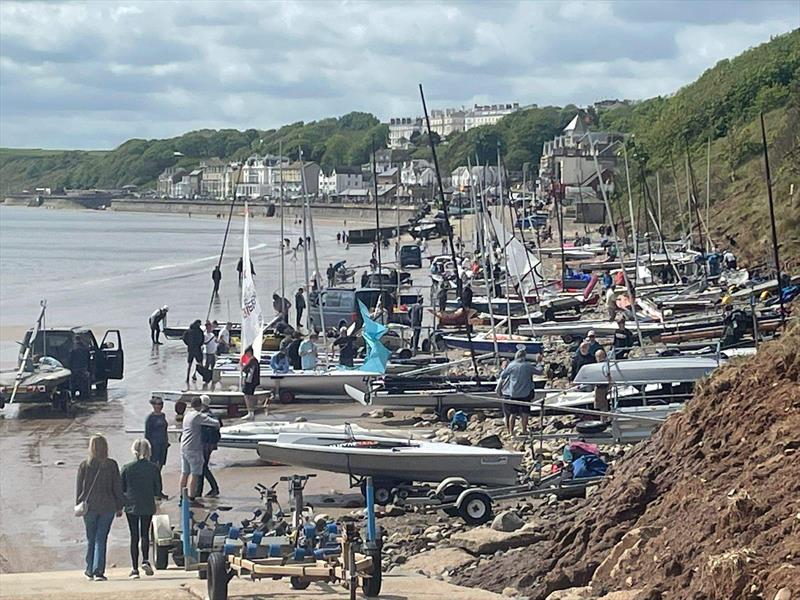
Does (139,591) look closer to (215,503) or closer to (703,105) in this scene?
(215,503)

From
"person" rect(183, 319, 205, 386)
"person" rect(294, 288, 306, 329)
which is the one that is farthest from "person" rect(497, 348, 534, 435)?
"person" rect(294, 288, 306, 329)

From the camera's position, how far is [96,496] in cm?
1372

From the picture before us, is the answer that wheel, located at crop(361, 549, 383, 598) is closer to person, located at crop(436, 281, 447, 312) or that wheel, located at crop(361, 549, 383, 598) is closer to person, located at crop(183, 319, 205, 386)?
person, located at crop(183, 319, 205, 386)

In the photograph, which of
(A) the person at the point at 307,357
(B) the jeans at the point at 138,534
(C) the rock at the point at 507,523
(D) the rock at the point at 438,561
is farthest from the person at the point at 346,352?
(B) the jeans at the point at 138,534

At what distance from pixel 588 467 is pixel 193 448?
5293mm

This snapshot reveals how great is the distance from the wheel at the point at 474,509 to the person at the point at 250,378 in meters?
9.90

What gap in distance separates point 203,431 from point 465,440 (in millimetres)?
4544

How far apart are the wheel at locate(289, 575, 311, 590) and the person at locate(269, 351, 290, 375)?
16025mm

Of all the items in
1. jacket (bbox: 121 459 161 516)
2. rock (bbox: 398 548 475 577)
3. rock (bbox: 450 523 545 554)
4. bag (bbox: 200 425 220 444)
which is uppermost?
jacket (bbox: 121 459 161 516)

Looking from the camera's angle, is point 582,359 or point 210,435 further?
point 582,359

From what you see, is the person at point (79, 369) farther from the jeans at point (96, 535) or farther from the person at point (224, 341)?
the jeans at point (96, 535)

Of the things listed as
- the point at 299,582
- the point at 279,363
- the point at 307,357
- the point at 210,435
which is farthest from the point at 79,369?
the point at 299,582

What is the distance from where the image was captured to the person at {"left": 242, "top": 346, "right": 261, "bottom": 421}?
25.7 meters

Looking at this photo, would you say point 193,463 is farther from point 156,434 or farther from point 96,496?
point 96,496
